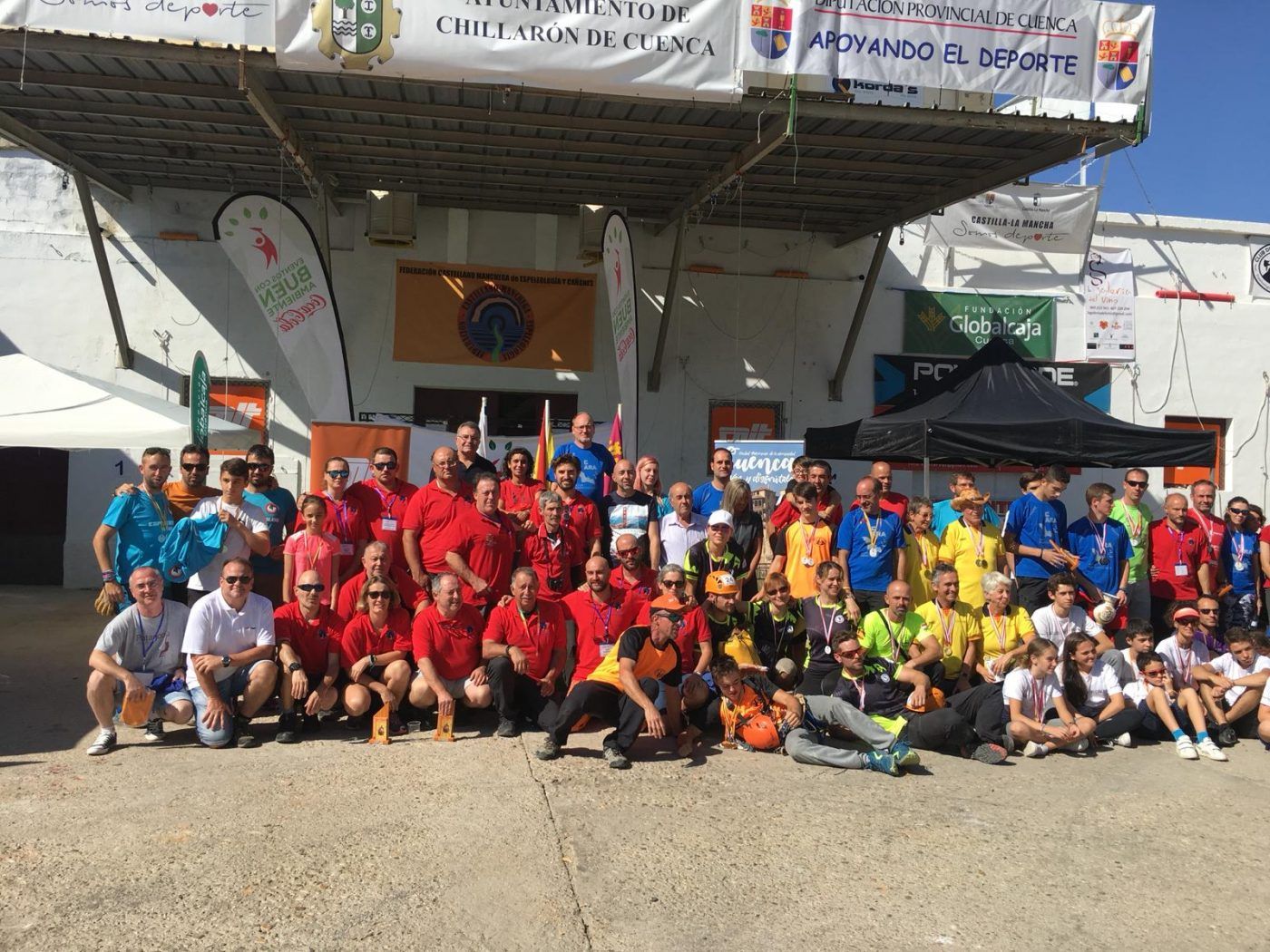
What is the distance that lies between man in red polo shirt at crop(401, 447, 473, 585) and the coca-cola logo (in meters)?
4.04

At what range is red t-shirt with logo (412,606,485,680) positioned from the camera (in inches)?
230

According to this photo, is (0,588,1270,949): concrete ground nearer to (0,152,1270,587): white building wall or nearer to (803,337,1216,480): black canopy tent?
(803,337,1216,480): black canopy tent

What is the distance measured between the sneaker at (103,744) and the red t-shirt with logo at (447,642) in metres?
1.68

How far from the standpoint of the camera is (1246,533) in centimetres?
816

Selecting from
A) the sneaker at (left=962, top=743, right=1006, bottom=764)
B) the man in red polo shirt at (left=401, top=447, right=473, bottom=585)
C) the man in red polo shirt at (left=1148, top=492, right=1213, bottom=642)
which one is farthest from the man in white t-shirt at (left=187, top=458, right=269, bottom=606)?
the man in red polo shirt at (left=1148, top=492, right=1213, bottom=642)

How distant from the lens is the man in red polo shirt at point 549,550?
6.50 m

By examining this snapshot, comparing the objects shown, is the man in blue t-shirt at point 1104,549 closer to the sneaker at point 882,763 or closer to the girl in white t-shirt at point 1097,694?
the girl in white t-shirt at point 1097,694

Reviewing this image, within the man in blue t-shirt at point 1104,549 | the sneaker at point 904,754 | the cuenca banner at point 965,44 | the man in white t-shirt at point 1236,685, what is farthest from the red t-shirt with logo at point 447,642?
the cuenca banner at point 965,44

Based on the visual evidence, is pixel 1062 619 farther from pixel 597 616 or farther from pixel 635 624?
pixel 597 616

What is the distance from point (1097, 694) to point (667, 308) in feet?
22.8

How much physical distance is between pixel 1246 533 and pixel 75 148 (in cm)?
1171

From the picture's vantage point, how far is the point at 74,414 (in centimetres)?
792

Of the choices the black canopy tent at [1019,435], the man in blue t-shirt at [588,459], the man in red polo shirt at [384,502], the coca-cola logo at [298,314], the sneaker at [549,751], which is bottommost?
the sneaker at [549,751]

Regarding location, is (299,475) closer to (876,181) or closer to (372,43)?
(372,43)
